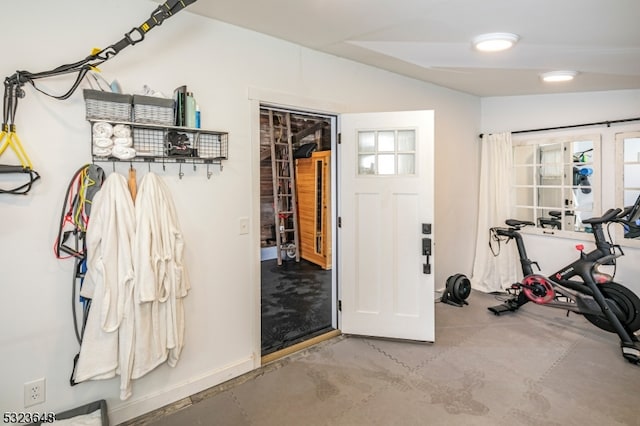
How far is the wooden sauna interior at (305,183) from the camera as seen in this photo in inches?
229

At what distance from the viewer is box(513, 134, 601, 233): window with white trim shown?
13.3 feet

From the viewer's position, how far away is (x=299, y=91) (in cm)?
292

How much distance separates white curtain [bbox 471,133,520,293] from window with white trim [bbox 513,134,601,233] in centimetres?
21

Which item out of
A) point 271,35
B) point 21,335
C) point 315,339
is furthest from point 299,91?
point 21,335

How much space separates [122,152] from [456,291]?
3.55m

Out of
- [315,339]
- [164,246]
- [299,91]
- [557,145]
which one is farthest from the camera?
[557,145]

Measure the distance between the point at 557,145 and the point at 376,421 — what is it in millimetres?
3887

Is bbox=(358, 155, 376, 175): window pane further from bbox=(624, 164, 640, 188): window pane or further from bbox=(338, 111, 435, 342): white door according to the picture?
bbox=(624, 164, 640, 188): window pane

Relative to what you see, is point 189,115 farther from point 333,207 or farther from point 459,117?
point 459,117

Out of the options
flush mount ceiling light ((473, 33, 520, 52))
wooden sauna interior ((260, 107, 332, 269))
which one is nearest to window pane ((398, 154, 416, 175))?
flush mount ceiling light ((473, 33, 520, 52))

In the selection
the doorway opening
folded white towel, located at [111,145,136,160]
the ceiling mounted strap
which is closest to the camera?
the ceiling mounted strap

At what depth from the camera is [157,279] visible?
210cm

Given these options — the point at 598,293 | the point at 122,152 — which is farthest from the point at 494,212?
the point at 122,152

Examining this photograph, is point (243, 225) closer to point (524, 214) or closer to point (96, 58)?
point (96, 58)
